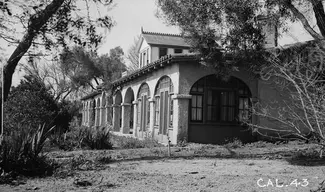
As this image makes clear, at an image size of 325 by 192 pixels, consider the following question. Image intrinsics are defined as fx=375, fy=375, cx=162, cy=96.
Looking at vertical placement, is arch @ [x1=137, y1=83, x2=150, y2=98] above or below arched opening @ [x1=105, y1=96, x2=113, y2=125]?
above

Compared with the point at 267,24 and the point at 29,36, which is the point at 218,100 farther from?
the point at 29,36

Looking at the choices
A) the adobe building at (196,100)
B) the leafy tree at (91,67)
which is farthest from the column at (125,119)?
the leafy tree at (91,67)

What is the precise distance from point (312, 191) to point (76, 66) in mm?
40141

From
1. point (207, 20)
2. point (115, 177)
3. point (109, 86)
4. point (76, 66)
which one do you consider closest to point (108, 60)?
point (76, 66)

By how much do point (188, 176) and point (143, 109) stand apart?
43.7ft

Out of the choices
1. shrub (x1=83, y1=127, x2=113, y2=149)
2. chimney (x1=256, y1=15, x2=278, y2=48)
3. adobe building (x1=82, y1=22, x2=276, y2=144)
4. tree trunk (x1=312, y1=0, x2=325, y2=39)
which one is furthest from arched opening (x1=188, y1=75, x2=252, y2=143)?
tree trunk (x1=312, y1=0, x2=325, y2=39)

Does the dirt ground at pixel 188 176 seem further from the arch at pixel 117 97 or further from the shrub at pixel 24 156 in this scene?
the arch at pixel 117 97

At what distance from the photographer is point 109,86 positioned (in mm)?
25906

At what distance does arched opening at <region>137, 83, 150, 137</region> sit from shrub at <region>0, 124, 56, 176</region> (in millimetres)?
12312

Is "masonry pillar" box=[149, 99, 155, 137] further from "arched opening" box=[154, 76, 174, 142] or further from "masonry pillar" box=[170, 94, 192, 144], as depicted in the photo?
"masonry pillar" box=[170, 94, 192, 144]

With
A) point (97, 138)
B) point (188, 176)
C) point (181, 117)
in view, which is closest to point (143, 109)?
point (181, 117)

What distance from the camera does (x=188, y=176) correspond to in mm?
7129

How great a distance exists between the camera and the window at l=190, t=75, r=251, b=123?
15727 millimetres

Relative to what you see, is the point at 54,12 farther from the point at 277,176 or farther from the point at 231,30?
the point at 277,176
